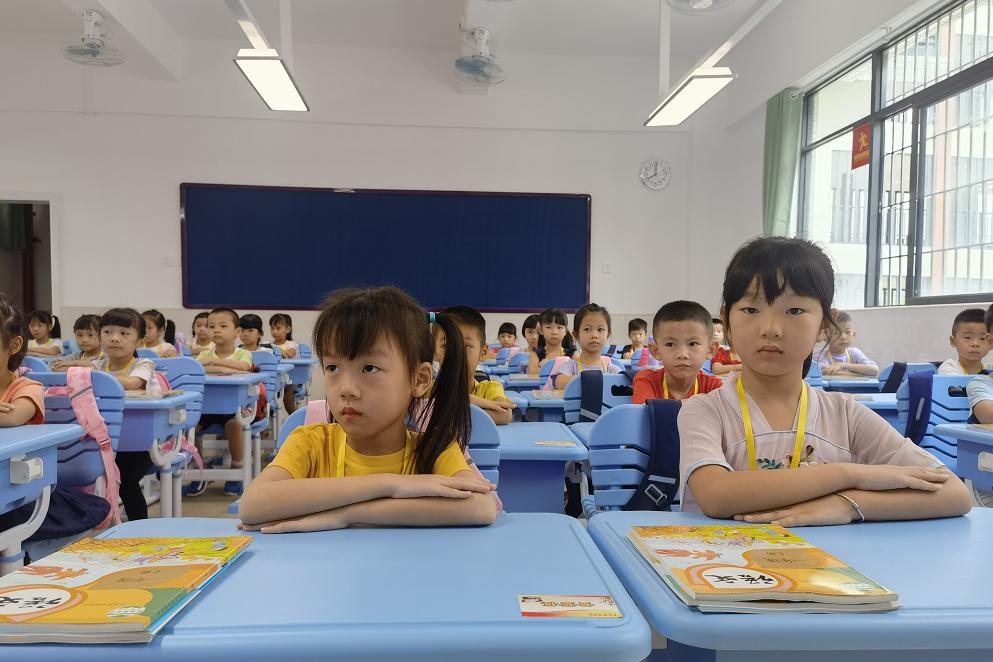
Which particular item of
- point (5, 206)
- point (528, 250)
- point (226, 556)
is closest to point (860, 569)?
point (226, 556)

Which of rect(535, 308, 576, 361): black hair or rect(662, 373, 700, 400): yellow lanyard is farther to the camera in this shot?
rect(535, 308, 576, 361): black hair

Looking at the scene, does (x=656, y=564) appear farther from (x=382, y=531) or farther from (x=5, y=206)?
(x=5, y=206)

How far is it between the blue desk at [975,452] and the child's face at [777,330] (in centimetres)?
Result: 100

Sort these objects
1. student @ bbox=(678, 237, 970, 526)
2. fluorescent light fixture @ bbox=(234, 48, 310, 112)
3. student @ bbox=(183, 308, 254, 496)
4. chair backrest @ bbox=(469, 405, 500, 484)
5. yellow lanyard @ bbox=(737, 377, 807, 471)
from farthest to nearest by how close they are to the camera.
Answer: fluorescent light fixture @ bbox=(234, 48, 310, 112), student @ bbox=(183, 308, 254, 496), chair backrest @ bbox=(469, 405, 500, 484), yellow lanyard @ bbox=(737, 377, 807, 471), student @ bbox=(678, 237, 970, 526)

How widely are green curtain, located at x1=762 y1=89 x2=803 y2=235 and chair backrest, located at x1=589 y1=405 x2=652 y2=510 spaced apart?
220 inches

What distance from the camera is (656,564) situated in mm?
774

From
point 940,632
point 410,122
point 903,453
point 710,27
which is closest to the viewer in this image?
point 940,632

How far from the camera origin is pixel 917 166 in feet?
17.4

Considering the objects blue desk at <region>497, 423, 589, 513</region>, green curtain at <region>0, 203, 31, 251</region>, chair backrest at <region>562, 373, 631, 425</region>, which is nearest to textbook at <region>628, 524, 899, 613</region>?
blue desk at <region>497, 423, 589, 513</region>

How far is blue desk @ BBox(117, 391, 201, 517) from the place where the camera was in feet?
8.84

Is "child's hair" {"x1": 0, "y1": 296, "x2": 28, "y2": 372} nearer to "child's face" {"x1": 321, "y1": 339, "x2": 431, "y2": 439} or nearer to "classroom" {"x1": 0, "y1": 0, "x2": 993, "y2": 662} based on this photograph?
"classroom" {"x1": 0, "y1": 0, "x2": 993, "y2": 662}

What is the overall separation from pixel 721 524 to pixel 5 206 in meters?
12.3

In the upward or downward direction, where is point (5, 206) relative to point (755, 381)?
upward

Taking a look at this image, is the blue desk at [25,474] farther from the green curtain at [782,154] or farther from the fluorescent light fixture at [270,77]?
the green curtain at [782,154]
